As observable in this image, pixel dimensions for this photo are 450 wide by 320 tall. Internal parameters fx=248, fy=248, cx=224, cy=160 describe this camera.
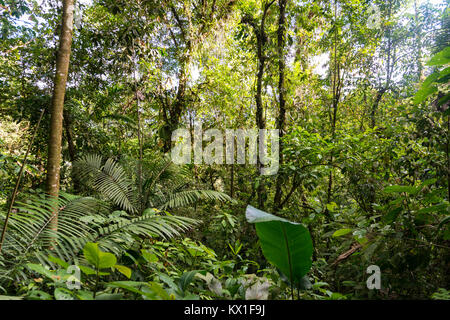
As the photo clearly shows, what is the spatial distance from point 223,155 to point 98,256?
205 inches

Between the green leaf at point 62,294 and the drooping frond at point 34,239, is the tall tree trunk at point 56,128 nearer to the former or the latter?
the drooping frond at point 34,239

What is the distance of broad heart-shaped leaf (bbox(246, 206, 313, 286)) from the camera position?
1066 millimetres

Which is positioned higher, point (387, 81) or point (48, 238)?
point (387, 81)

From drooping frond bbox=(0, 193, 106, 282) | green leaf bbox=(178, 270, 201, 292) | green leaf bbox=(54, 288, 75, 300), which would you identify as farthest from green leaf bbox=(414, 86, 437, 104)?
drooping frond bbox=(0, 193, 106, 282)

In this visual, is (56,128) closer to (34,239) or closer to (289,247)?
(34,239)

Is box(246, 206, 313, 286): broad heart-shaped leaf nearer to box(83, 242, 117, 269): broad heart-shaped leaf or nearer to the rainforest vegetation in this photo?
the rainforest vegetation

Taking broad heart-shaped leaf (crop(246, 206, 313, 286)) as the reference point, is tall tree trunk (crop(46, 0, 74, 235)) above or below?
above

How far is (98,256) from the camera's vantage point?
0.95 metres

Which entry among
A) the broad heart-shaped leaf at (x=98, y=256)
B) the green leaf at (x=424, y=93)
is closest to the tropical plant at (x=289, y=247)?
the broad heart-shaped leaf at (x=98, y=256)

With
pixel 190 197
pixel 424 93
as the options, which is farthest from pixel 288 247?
pixel 190 197

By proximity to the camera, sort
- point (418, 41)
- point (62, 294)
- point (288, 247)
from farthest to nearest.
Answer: point (418, 41) → point (288, 247) → point (62, 294)
